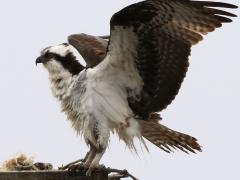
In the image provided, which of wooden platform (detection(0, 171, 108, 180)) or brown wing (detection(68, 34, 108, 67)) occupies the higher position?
brown wing (detection(68, 34, 108, 67))

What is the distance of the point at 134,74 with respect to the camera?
695 centimetres

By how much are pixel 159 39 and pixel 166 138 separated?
38.0 inches

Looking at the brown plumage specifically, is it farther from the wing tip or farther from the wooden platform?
the wooden platform

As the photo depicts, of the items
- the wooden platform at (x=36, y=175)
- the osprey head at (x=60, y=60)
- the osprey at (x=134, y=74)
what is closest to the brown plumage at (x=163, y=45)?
the osprey at (x=134, y=74)

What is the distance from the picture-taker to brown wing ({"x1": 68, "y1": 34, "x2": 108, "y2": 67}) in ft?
24.8

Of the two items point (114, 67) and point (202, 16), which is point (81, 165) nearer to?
point (114, 67)

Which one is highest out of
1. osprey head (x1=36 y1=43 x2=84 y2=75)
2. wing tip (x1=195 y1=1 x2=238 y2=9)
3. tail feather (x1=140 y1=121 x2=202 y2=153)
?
wing tip (x1=195 y1=1 x2=238 y2=9)

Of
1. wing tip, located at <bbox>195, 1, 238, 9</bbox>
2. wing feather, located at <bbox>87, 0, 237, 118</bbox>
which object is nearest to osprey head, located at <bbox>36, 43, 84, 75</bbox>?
wing feather, located at <bbox>87, 0, 237, 118</bbox>

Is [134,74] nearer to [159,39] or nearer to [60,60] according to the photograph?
[159,39]

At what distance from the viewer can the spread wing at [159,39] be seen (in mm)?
6422

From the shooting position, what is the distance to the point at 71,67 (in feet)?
23.4

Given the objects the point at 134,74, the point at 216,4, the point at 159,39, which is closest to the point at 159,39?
the point at 159,39

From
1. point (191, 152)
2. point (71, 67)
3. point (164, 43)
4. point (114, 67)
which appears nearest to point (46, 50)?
point (71, 67)

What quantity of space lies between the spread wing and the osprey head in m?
0.55
